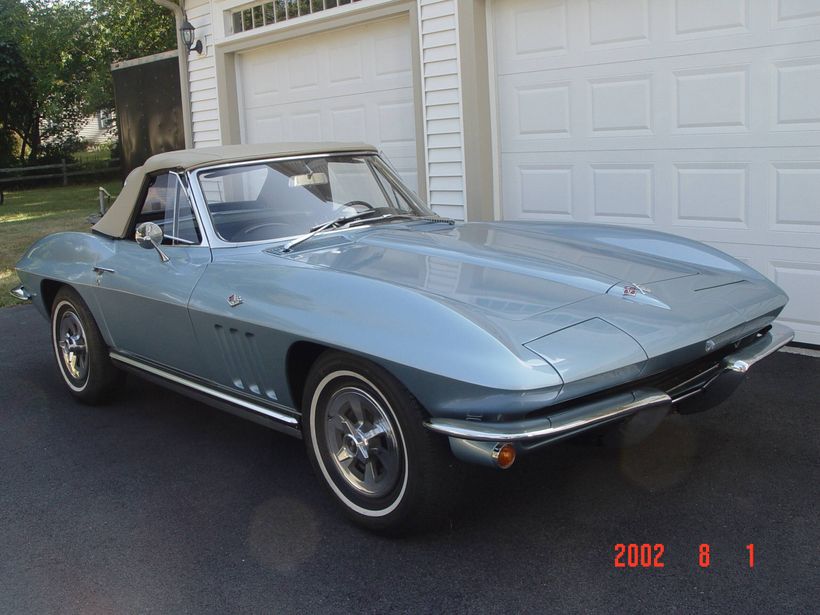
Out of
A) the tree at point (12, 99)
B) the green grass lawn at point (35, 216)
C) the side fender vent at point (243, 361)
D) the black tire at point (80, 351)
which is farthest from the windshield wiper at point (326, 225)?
the tree at point (12, 99)

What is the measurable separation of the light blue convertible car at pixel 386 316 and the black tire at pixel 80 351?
0.06 feet

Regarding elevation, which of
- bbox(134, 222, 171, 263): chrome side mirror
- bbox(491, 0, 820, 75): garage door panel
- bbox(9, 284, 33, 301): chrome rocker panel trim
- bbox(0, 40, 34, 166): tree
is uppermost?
bbox(0, 40, 34, 166): tree

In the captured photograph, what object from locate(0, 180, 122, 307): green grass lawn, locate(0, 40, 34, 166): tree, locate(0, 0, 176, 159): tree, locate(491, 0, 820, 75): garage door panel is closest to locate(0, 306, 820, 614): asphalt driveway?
locate(491, 0, 820, 75): garage door panel

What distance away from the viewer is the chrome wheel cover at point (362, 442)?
9.95 feet

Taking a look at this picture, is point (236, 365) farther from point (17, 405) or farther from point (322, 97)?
point (322, 97)

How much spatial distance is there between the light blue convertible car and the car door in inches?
0.5

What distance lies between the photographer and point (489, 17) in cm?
698

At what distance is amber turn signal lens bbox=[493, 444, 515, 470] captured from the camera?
2674 millimetres

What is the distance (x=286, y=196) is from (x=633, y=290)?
1.78m

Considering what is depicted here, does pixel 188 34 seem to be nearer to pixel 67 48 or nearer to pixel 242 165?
pixel 242 165

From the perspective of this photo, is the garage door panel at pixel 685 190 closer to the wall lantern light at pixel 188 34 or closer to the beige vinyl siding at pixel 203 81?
the beige vinyl siding at pixel 203 81

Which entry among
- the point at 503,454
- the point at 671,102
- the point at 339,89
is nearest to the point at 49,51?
the point at 339,89

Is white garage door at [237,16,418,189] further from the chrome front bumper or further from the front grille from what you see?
Answer: the chrome front bumper

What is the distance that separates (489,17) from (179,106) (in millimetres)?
6104
